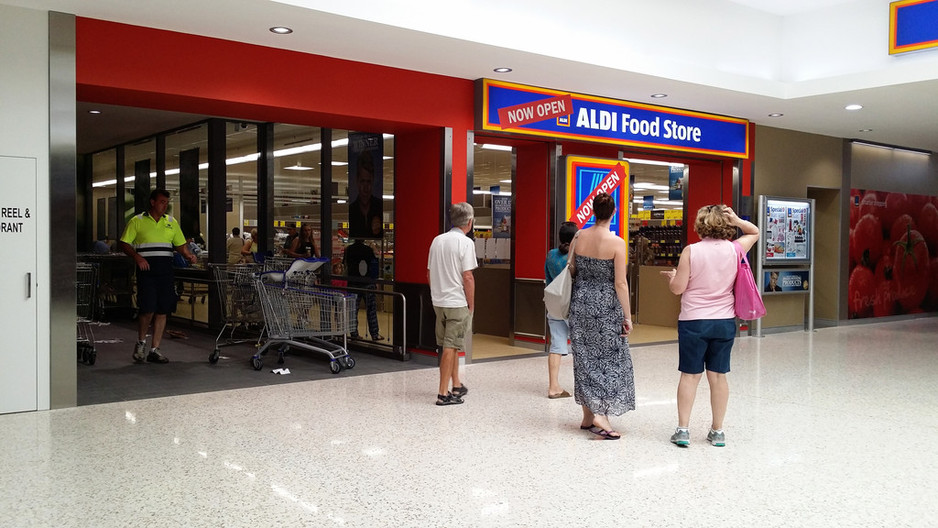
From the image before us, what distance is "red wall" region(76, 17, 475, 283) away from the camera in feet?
19.8

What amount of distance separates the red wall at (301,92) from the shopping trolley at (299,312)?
111cm

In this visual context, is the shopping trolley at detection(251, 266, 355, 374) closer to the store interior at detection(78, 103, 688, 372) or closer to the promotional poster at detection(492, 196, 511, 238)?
the store interior at detection(78, 103, 688, 372)

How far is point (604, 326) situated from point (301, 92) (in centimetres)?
372

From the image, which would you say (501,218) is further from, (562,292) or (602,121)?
(562,292)

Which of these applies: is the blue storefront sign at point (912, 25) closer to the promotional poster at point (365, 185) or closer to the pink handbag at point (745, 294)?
the pink handbag at point (745, 294)

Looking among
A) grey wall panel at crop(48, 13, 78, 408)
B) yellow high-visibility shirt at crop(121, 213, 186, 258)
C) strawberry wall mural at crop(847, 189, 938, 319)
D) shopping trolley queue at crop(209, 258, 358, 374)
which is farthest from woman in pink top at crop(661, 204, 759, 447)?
strawberry wall mural at crop(847, 189, 938, 319)

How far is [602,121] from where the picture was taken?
897 centimetres

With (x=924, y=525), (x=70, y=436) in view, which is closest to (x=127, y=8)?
(x=70, y=436)

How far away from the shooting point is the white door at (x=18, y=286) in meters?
5.52

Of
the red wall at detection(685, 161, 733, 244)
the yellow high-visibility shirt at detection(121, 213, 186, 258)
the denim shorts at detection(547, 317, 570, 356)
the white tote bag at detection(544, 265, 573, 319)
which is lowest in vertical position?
the denim shorts at detection(547, 317, 570, 356)

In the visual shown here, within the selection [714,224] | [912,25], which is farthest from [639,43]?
[714,224]

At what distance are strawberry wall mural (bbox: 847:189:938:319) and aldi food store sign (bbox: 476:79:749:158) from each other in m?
3.55

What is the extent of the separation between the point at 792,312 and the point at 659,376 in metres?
5.17

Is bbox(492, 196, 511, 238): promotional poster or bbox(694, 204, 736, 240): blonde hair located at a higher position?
bbox(492, 196, 511, 238): promotional poster
